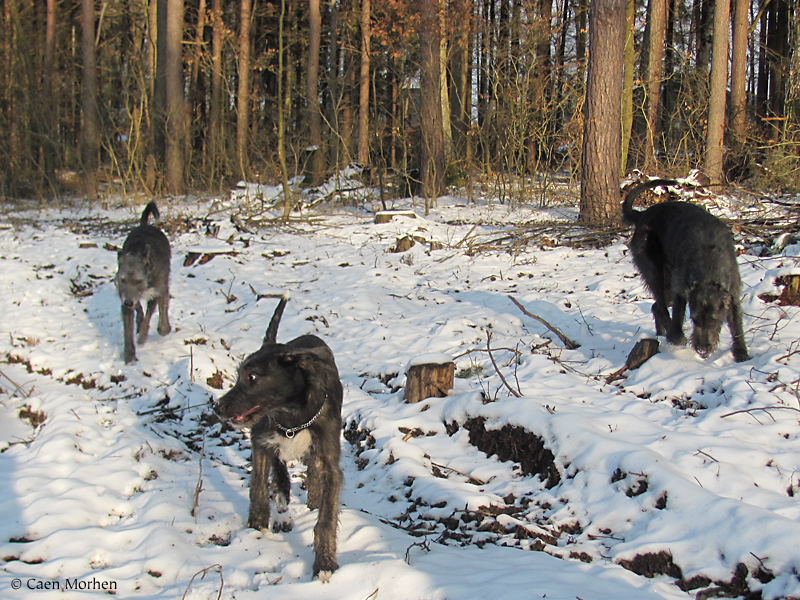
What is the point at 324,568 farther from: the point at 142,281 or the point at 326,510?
the point at 142,281

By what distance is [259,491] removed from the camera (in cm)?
351

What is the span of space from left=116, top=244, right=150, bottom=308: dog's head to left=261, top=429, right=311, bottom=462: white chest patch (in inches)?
154

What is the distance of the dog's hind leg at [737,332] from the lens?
5016mm

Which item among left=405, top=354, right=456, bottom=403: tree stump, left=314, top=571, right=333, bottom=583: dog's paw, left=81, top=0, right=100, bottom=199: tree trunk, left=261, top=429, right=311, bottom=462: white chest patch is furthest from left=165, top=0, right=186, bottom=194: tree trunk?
left=314, top=571, right=333, bottom=583: dog's paw

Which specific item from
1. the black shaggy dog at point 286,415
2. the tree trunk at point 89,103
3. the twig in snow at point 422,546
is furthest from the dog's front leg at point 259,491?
the tree trunk at point 89,103

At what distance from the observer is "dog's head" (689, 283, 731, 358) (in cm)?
494

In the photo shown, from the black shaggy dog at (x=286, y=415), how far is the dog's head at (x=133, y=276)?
3.80 metres

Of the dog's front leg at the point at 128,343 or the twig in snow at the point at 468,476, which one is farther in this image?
the dog's front leg at the point at 128,343

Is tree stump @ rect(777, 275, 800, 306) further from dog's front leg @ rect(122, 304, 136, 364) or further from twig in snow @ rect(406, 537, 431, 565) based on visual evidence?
dog's front leg @ rect(122, 304, 136, 364)

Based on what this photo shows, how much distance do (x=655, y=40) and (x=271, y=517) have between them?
1616 cm

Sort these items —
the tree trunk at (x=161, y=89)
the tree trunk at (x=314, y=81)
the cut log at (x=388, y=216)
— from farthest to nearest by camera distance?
the tree trunk at (x=161, y=89)
the tree trunk at (x=314, y=81)
the cut log at (x=388, y=216)

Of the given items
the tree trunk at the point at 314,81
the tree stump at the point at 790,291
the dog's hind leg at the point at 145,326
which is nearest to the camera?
the tree stump at the point at 790,291

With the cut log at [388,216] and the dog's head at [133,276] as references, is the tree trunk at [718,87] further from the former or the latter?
the dog's head at [133,276]

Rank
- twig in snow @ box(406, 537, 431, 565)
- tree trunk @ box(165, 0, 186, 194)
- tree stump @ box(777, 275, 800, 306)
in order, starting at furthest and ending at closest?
tree trunk @ box(165, 0, 186, 194), tree stump @ box(777, 275, 800, 306), twig in snow @ box(406, 537, 431, 565)
